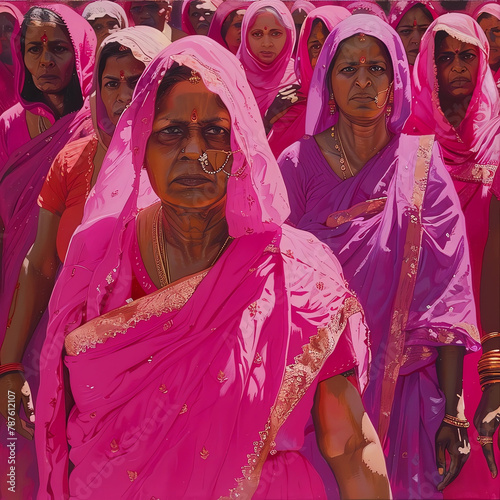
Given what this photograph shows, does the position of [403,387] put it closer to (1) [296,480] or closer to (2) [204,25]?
(1) [296,480]

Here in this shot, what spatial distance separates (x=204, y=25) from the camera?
1859 millimetres

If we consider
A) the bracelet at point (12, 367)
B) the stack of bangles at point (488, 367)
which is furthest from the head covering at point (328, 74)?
the bracelet at point (12, 367)

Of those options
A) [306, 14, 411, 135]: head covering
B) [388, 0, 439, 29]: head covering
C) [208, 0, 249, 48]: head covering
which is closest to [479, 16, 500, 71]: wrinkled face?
[388, 0, 439, 29]: head covering

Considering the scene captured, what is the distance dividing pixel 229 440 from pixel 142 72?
1.00 meters

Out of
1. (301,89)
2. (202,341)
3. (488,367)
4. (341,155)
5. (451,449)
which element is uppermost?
(301,89)

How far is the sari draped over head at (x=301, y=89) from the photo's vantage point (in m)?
1.86

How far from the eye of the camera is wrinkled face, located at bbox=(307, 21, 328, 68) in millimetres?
1861

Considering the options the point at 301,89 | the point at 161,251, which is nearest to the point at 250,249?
the point at 161,251

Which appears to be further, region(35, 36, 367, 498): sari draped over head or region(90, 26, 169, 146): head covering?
region(90, 26, 169, 146): head covering

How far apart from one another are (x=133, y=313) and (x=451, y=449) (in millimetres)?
954

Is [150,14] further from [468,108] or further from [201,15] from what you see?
[468,108]

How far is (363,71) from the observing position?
1.83m

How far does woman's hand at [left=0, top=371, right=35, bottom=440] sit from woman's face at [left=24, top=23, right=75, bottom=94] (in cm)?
81

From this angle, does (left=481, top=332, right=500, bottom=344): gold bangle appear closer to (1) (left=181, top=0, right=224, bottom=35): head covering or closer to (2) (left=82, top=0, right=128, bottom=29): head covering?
(1) (left=181, top=0, right=224, bottom=35): head covering
